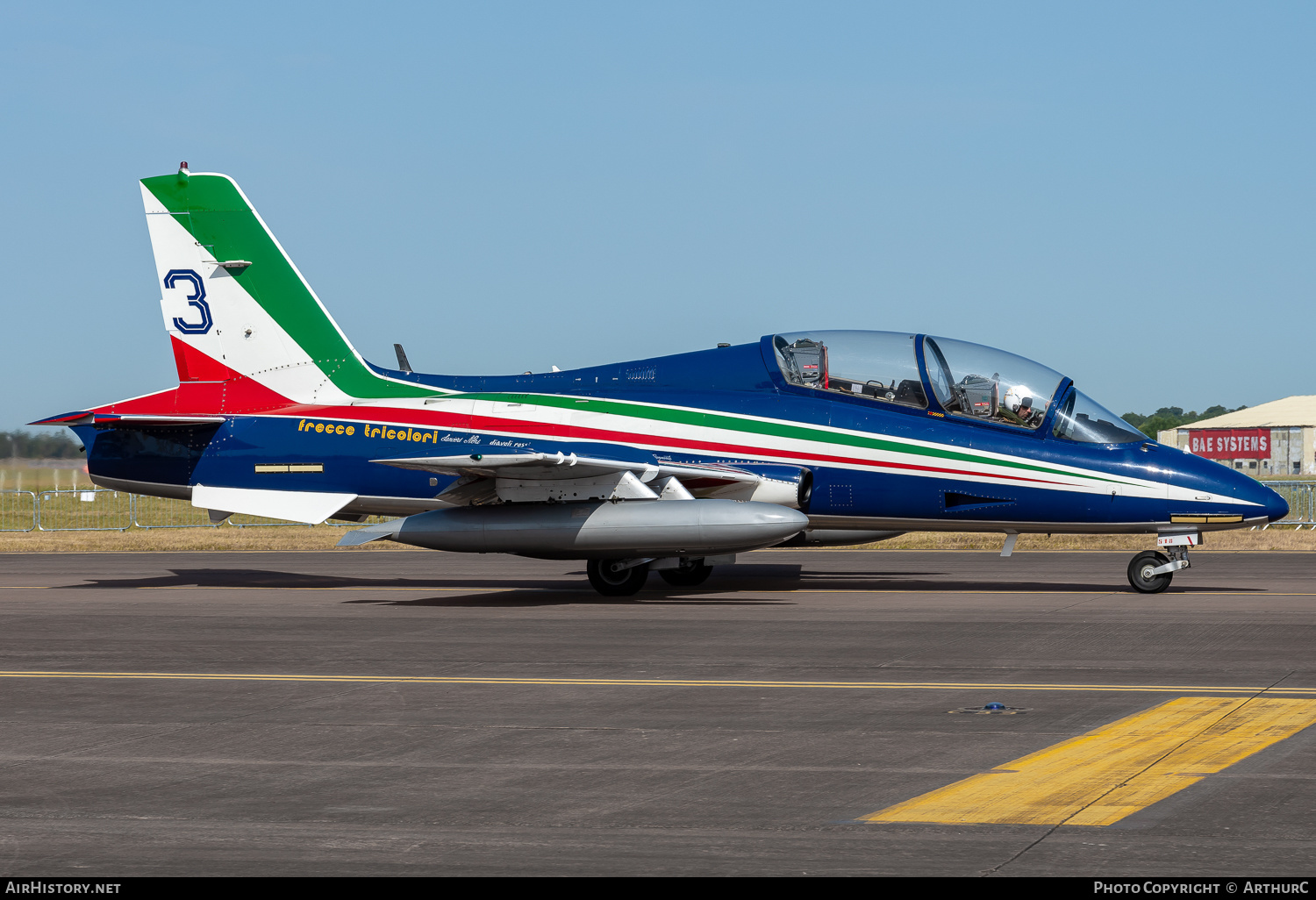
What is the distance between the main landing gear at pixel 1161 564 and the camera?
16516 millimetres

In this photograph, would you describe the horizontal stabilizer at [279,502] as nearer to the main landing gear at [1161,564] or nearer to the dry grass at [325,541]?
the dry grass at [325,541]

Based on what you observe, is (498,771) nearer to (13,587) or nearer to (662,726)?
(662,726)

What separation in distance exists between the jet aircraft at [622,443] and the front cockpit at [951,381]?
3 centimetres

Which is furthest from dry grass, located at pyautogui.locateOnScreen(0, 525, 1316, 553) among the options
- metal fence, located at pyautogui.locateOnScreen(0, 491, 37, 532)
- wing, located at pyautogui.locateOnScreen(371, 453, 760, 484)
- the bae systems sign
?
the bae systems sign

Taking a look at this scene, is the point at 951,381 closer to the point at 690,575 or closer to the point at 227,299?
the point at 690,575

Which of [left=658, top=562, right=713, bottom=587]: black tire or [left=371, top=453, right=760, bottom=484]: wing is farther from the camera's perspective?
[left=658, top=562, right=713, bottom=587]: black tire

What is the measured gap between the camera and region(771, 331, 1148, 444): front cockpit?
16844mm

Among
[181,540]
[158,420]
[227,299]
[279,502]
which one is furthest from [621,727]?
[181,540]

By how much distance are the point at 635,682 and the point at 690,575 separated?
28.8 ft

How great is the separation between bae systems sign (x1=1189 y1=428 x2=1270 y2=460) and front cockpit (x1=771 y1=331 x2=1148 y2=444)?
99.9 m

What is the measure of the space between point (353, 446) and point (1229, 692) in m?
12.6

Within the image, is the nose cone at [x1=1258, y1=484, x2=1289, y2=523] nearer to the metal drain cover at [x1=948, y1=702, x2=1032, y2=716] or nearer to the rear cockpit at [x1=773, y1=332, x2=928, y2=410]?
the rear cockpit at [x1=773, y1=332, x2=928, y2=410]

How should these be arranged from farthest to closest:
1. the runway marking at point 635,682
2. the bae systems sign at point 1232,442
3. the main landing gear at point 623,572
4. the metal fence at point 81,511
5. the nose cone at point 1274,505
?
the bae systems sign at point 1232,442, the metal fence at point 81,511, the main landing gear at point 623,572, the nose cone at point 1274,505, the runway marking at point 635,682

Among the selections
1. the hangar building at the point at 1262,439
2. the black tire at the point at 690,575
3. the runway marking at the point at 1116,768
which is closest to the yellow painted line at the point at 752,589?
the black tire at the point at 690,575
